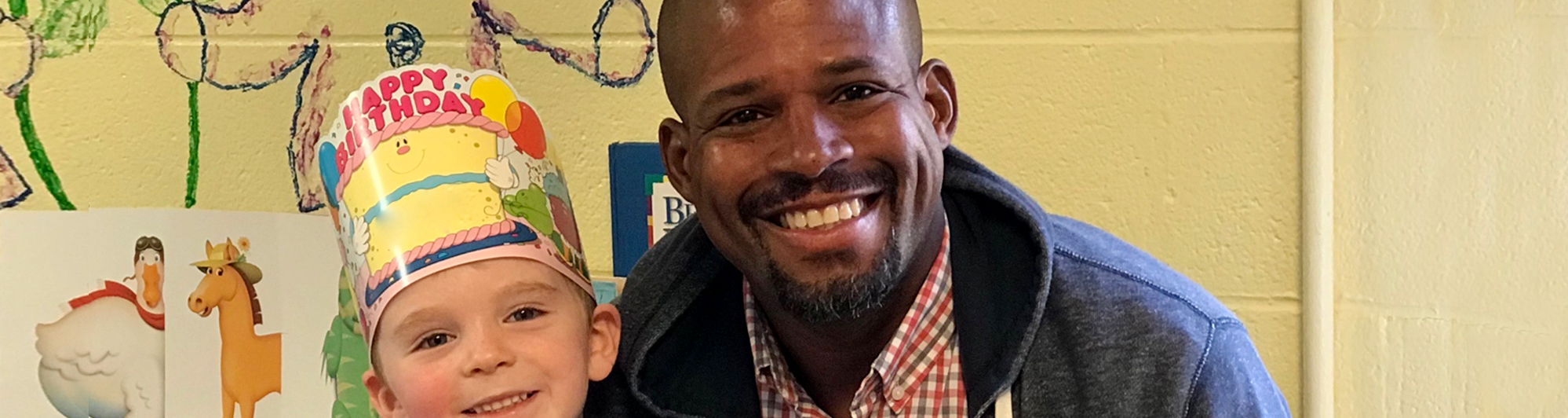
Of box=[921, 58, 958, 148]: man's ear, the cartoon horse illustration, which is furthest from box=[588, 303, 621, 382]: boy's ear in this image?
the cartoon horse illustration

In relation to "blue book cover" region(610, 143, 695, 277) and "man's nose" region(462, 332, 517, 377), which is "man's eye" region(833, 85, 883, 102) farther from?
"blue book cover" region(610, 143, 695, 277)

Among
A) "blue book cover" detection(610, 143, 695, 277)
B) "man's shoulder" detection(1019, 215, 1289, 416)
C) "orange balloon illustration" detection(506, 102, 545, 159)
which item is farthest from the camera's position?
"blue book cover" detection(610, 143, 695, 277)

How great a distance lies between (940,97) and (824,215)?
18 cm

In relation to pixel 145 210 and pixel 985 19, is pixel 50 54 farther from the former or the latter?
pixel 985 19

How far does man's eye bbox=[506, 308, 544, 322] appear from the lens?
3.47 ft

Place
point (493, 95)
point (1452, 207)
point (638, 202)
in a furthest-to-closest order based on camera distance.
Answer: point (638, 202) < point (1452, 207) < point (493, 95)

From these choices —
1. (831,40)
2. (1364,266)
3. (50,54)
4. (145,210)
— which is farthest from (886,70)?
(50,54)

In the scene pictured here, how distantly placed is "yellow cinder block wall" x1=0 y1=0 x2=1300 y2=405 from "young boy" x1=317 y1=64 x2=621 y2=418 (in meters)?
0.56

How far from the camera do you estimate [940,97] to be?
45.9 inches

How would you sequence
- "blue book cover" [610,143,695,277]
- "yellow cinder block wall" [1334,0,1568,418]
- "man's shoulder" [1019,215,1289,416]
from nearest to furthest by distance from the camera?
"man's shoulder" [1019,215,1289,416], "yellow cinder block wall" [1334,0,1568,418], "blue book cover" [610,143,695,277]

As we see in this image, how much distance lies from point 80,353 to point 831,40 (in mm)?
1263

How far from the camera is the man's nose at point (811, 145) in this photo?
1040 mm

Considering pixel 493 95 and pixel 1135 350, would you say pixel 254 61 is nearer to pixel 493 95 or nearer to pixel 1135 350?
pixel 493 95

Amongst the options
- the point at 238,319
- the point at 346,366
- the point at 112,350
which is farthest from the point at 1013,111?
the point at 112,350
